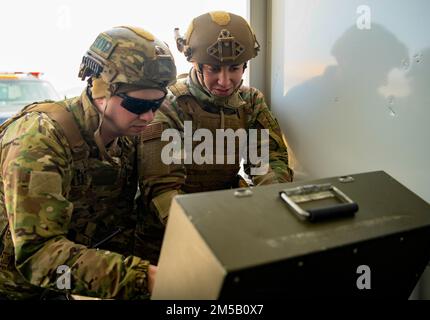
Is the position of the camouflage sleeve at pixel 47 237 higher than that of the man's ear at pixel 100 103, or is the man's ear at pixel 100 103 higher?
the man's ear at pixel 100 103

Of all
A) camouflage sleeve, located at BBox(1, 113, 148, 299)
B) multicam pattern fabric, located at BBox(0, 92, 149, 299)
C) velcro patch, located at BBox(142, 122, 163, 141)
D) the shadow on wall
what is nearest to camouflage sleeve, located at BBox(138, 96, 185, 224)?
velcro patch, located at BBox(142, 122, 163, 141)

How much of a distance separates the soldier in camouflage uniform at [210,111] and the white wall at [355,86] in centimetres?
15

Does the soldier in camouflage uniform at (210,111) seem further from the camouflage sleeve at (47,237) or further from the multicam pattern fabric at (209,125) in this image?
the camouflage sleeve at (47,237)

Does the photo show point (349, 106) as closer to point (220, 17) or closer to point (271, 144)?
point (271, 144)

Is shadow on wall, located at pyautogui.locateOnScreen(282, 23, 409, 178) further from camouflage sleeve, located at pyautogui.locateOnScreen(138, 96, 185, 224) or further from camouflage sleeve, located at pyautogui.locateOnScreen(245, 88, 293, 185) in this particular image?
camouflage sleeve, located at pyautogui.locateOnScreen(138, 96, 185, 224)

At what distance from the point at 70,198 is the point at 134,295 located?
0.51 metres

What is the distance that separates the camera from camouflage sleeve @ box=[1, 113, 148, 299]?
81cm

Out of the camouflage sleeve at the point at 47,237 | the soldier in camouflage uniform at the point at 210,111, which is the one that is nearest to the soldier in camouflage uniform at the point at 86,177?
the camouflage sleeve at the point at 47,237

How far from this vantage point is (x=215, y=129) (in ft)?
5.23

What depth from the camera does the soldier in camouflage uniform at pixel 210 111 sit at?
1307 mm

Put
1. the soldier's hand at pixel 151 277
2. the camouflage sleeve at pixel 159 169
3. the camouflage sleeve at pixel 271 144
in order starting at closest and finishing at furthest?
the soldier's hand at pixel 151 277 < the camouflage sleeve at pixel 159 169 < the camouflage sleeve at pixel 271 144

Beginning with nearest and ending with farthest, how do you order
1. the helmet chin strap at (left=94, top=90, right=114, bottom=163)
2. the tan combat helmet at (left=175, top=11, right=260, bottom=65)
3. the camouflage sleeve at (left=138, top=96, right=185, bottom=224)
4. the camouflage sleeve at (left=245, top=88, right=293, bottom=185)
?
the helmet chin strap at (left=94, top=90, right=114, bottom=163) → the camouflage sleeve at (left=138, top=96, right=185, bottom=224) → the tan combat helmet at (left=175, top=11, right=260, bottom=65) → the camouflage sleeve at (left=245, top=88, right=293, bottom=185)

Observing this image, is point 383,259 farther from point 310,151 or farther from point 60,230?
point 310,151

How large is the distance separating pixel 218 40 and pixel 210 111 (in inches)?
13.2
